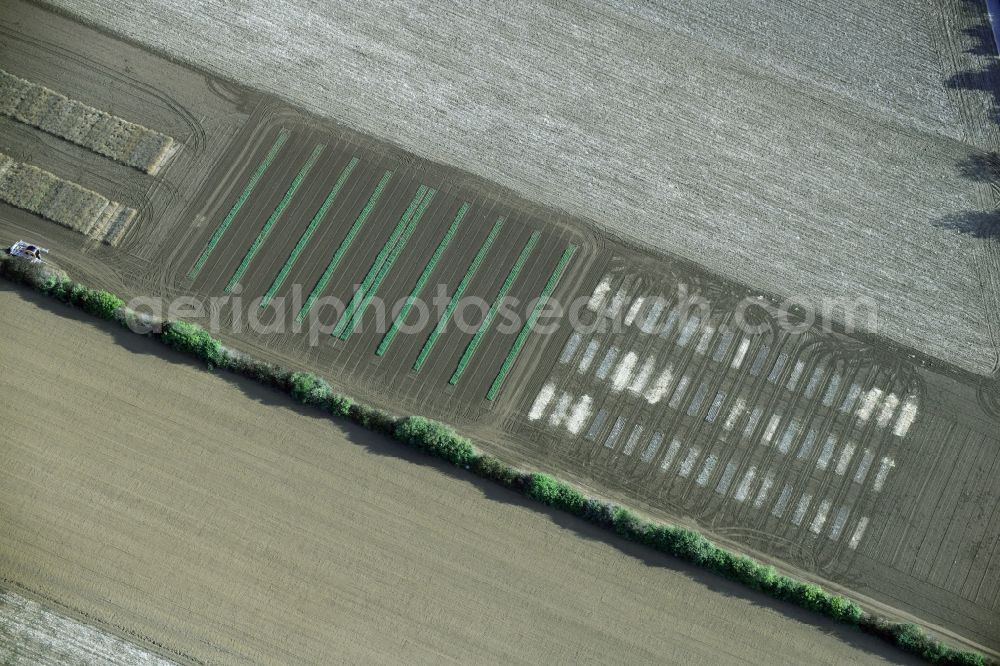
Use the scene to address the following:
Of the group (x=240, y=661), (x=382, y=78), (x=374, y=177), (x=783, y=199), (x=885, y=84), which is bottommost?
(x=240, y=661)

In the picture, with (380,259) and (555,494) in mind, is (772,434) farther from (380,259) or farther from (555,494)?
(380,259)

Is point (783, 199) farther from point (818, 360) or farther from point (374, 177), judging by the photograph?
point (374, 177)

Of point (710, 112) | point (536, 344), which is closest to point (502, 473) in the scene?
point (536, 344)

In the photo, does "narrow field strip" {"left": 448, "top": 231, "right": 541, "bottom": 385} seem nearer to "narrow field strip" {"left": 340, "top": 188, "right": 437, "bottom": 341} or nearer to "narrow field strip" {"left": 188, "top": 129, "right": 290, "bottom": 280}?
"narrow field strip" {"left": 340, "top": 188, "right": 437, "bottom": 341}

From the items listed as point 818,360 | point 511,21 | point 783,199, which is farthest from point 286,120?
point 818,360

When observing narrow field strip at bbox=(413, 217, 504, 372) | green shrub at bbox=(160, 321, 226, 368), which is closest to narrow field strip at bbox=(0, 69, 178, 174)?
green shrub at bbox=(160, 321, 226, 368)

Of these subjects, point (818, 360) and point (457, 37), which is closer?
point (818, 360)

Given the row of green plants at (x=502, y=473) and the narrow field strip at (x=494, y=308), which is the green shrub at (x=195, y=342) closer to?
the row of green plants at (x=502, y=473)
